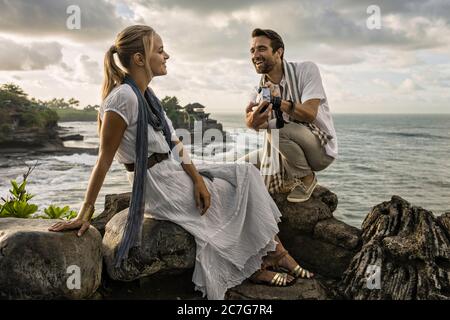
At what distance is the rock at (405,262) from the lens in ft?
13.9

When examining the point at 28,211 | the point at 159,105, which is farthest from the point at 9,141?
→ the point at 159,105

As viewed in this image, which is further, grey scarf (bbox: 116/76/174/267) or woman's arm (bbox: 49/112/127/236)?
grey scarf (bbox: 116/76/174/267)

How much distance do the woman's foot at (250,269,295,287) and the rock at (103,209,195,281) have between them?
2.04 ft

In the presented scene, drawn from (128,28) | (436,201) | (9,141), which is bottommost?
(436,201)

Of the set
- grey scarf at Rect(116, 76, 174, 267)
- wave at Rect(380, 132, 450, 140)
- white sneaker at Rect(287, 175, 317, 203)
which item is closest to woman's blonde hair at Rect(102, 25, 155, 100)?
grey scarf at Rect(116, 76, 174, 267)

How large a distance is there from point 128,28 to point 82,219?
1.56 metres

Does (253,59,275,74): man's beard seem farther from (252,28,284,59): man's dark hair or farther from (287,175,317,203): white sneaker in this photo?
(287,175,317,203): white sneaker

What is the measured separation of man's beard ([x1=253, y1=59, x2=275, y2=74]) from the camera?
16.3ft

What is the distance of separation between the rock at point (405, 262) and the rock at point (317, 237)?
34cm

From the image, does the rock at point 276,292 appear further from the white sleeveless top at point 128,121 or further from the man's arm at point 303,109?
the man's arm at point 303,109

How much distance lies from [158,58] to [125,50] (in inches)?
10.5

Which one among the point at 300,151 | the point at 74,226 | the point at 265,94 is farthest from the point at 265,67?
the point at 74,226

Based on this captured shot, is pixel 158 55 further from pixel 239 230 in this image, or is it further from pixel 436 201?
pixel 436 201

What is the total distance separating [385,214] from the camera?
16.6ft
